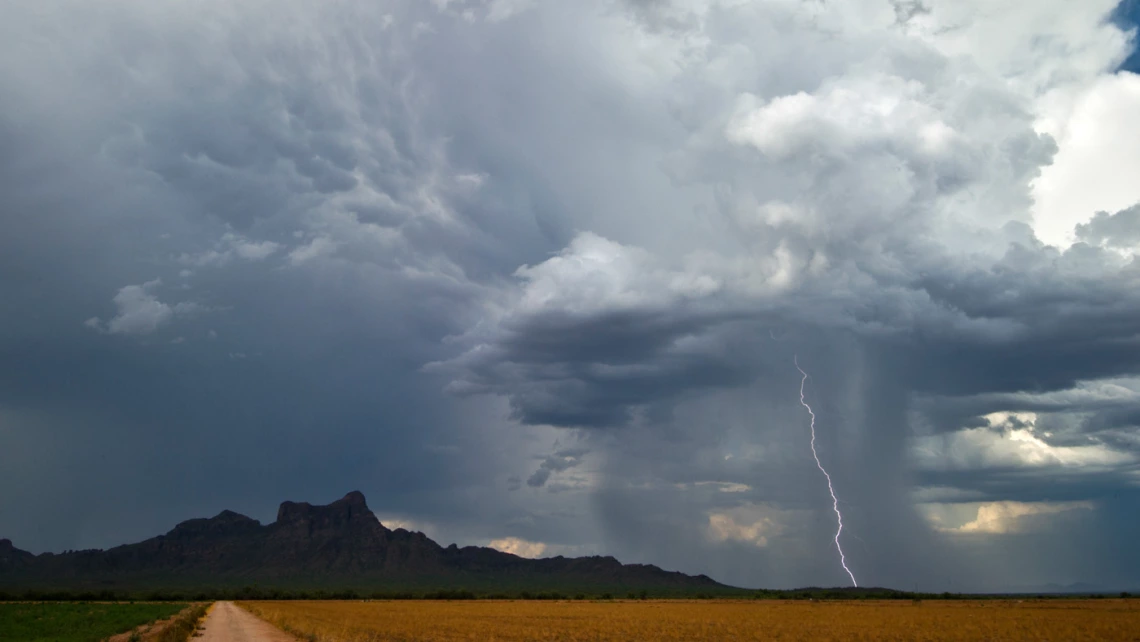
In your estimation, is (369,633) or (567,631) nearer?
(369,633)

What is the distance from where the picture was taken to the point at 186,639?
53.8 m

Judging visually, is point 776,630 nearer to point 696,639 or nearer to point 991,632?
point 696,639

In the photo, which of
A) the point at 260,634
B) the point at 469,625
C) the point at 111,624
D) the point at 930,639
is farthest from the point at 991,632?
the point at 111,624

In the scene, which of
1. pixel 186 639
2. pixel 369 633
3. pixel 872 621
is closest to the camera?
pixel 186 639

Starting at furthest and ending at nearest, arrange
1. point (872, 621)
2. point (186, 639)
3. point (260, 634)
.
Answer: point (872, 621), point (260, 634), point (186, 639)

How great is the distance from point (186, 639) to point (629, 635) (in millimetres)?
32696

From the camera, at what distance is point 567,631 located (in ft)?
220

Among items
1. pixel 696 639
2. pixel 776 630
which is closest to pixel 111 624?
pixel 696 639

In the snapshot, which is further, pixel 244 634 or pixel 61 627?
pixel 61 627

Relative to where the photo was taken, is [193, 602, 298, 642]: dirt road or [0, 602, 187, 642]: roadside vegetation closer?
[193, 602, 298, 642]: dirt road

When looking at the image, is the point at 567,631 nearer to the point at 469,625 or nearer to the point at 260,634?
the point at 469,625

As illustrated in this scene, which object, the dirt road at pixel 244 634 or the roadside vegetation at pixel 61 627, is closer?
the dirt road at pixel 244 634

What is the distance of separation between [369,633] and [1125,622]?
6719cm

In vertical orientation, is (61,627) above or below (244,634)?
above
